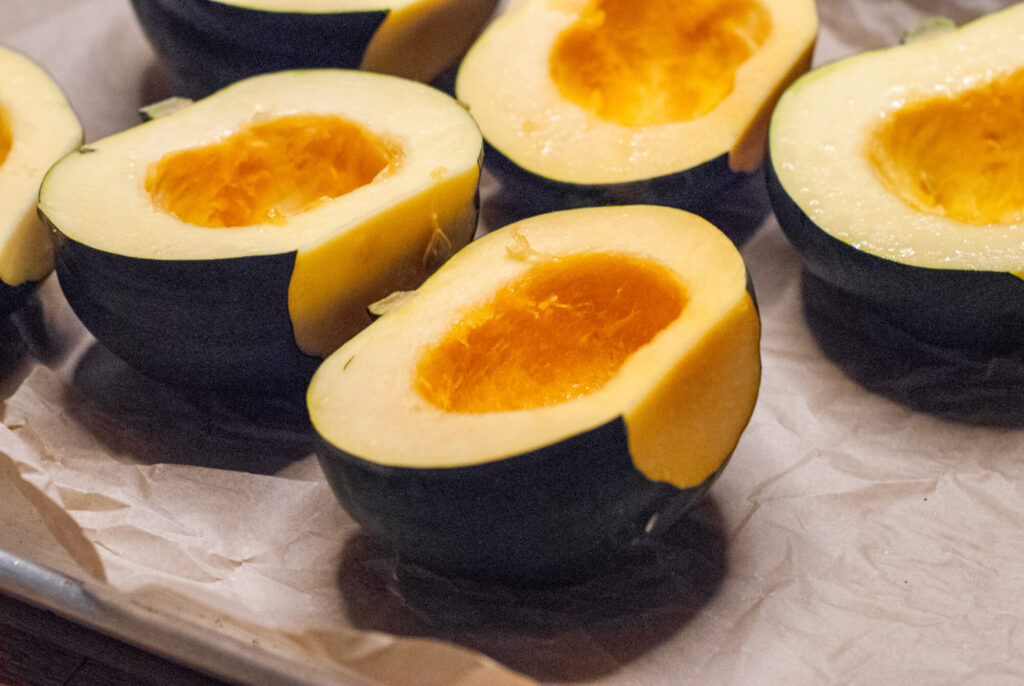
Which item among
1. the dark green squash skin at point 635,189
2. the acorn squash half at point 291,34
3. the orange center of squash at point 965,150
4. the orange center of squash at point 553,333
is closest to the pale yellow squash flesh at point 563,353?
the orange center of squash at point 553,333

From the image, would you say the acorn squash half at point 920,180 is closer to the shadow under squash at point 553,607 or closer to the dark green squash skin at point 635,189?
the dark green squash skin at point 635,189

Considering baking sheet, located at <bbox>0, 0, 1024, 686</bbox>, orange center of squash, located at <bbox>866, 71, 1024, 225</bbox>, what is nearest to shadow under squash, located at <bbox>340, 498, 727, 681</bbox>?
baking sheet, located at <bbox>0, 0, 1024, 686</bbox>

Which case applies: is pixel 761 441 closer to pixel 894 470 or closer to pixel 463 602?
pixel 894 470

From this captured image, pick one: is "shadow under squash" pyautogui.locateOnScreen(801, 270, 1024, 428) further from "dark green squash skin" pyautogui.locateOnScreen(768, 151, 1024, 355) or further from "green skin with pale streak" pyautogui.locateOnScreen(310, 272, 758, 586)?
"green skin with pale streak" pyautogui.locateOnScreen(310, 272, 758, 586)

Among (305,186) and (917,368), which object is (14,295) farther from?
(917,368)

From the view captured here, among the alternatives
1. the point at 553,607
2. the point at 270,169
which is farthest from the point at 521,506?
the point at 270,169
